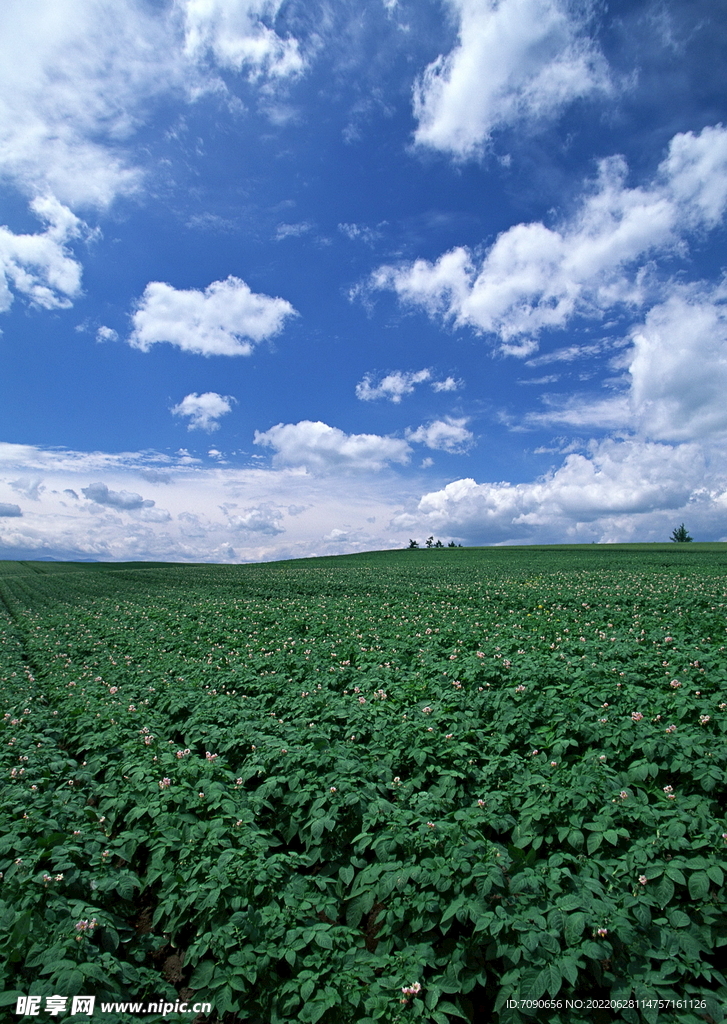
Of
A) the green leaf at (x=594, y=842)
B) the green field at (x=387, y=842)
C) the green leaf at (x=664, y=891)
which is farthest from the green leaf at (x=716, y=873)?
the green leaf at (x=594, y=842)

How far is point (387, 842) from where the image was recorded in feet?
14.1

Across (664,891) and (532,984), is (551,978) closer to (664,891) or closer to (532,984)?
(532,984)

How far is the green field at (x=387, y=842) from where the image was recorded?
132 inches

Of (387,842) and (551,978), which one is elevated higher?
(387,842)

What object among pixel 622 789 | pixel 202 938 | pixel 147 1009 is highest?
pixel 622 789

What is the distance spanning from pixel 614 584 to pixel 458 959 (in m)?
21.0

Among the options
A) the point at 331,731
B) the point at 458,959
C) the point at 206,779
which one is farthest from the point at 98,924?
the point at 331,731

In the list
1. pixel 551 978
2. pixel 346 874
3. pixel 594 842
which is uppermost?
pixel 594 842

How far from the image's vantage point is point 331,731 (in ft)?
22.6

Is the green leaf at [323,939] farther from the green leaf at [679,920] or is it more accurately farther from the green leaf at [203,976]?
the green leaf at [679,920]

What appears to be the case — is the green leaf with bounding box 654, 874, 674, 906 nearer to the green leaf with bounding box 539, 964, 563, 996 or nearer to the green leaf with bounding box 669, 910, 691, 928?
the green leaf with bounding box 669, 910, 691, 928

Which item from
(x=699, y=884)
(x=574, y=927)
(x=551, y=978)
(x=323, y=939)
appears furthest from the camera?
(x=699, y=884)

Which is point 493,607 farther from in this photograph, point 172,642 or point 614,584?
point 172,642

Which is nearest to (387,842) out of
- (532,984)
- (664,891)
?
(532,984)
